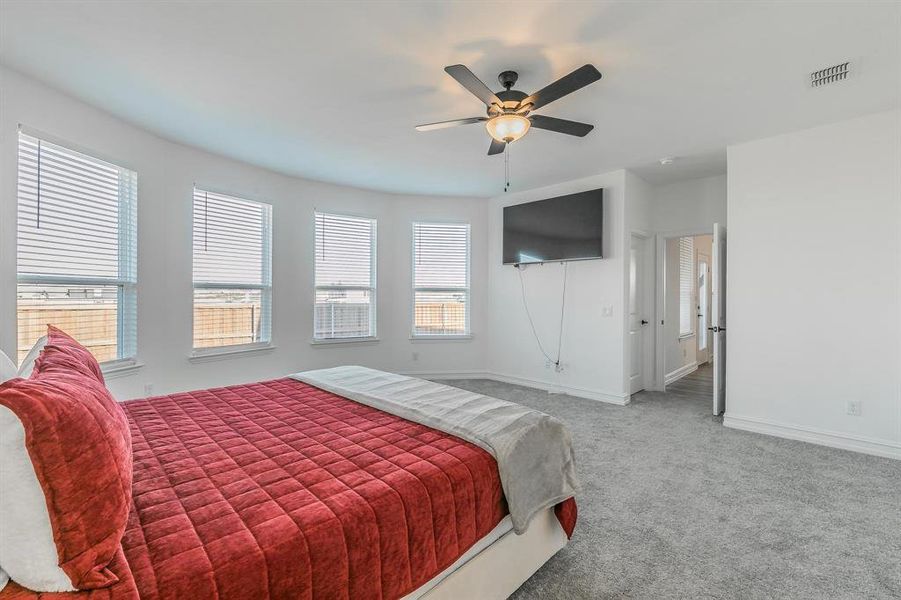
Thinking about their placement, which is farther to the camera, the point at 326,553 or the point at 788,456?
the point at 788,456

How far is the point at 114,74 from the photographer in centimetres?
254

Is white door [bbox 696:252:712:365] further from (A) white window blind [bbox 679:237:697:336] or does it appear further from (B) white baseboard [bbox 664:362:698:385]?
(B) white baseboard [bbox 664:362:698:385]

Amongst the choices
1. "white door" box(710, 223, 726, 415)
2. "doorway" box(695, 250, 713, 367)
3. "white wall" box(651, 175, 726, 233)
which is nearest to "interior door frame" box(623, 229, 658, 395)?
"white wall" box(651, 175, 726, 233)

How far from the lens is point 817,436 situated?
335 cm

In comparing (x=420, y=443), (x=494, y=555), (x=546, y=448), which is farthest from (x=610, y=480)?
(x=420, y=443)

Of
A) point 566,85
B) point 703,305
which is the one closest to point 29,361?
point 566,85

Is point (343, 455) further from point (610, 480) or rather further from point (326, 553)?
point (610, 480)

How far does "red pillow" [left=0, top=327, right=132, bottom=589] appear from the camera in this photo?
0.85 m

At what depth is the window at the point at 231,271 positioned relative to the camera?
3.97 meters

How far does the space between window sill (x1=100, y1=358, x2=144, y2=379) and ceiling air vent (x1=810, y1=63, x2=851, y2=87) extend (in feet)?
17.9

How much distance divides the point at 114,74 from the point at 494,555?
3549 millimetres

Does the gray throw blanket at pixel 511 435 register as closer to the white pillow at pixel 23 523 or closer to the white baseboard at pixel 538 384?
the white pillow at pixel 23 523

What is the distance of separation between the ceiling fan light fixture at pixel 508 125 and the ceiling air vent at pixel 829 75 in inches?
73.6

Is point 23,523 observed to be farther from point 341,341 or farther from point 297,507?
point 341,341
